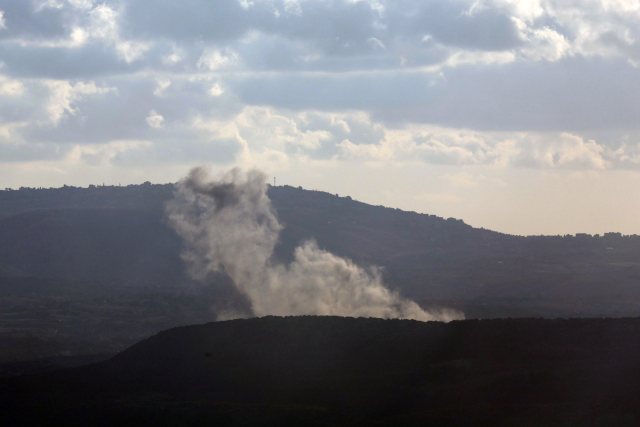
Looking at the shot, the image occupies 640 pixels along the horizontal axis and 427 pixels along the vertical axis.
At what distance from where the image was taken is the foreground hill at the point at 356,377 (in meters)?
37.6

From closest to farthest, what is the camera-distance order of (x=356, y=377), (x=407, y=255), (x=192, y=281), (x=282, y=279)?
(x=356, y=377) < (x=282, y=279) < (x=192, y=281) < (x=407, y=255)

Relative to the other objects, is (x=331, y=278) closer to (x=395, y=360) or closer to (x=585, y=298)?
(x=585, y=298)

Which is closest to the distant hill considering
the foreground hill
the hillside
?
the hillside

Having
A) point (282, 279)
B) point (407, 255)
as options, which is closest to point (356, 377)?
point (282, 279)

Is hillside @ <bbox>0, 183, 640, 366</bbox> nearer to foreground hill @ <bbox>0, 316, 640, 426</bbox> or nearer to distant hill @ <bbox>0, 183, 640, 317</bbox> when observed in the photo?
distant hill @ <bbox>0, 183, 640, 317</bbox>

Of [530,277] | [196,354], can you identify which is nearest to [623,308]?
[530,277]

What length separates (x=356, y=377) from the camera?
45781 mm

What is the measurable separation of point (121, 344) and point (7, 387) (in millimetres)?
35843

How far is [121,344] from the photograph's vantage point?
85250 millimetres

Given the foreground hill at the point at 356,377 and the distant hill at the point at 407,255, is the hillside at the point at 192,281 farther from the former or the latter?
the foreground hill at the point at 356,377

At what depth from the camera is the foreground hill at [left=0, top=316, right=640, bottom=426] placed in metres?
37.6

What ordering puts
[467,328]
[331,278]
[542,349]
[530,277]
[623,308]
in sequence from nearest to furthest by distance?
[542,349] < [467,328] < [331,278] < [623,308] < [530,277]


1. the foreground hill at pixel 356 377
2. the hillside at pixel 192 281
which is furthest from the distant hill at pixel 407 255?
the foreground hill at pixel 356 377

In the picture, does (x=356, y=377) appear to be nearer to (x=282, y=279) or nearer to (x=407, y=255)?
(x=282, y=279)
